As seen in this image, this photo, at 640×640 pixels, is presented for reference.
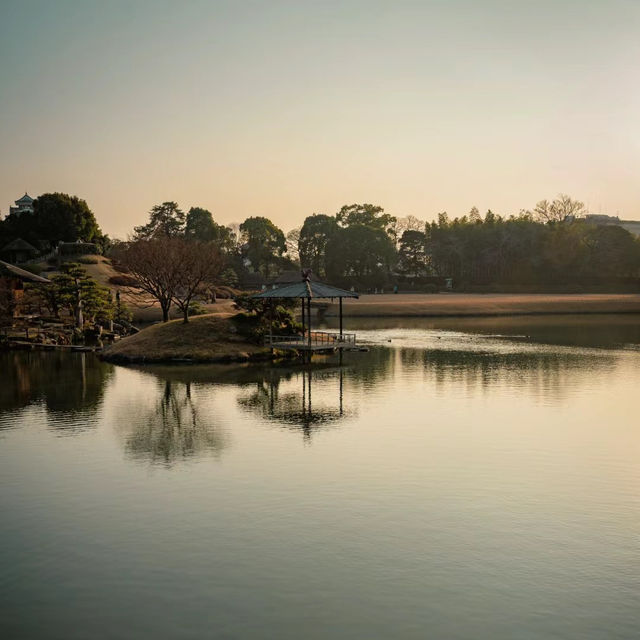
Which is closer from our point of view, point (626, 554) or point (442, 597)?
point (442, 597)

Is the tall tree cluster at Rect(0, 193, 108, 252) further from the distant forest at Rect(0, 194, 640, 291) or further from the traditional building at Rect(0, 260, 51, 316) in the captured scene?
the traditional building at Rect(0, 260, 51, 316)

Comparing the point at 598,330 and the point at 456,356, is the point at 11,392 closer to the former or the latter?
the point at 456,356

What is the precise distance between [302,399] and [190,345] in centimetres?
1639

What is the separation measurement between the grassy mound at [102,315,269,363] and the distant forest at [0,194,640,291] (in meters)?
66.7

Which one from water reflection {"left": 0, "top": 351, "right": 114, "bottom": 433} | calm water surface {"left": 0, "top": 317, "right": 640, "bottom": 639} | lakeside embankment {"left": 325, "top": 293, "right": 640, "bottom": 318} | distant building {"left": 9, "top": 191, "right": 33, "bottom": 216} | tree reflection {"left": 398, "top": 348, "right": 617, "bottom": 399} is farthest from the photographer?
distant building {"left": 9, "top": 191, "right": 33, "bottom": 216}

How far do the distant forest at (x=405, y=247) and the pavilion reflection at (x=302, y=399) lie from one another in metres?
78.1

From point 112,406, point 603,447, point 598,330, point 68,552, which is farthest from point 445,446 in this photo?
point 598,330

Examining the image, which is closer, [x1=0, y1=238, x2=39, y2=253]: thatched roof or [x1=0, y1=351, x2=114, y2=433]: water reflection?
[x1=0, y1=351, x2=114, y2=433]: water reflection

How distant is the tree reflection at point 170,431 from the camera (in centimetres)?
2245

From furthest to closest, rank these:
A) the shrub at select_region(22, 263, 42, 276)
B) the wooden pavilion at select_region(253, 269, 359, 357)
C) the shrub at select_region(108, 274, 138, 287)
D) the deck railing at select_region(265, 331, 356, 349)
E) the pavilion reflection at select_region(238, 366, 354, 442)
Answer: the shrub at select_region(108, 274, 138, 287) < the shrub at select_region(22, 263, 42, 276) < the deck railing at select_region(265, 331, 356, 349) < the wooden pavilion at select_region(253, 269, 359, 357) < the pavilion reflection at select_region(238, 366, 354, 442)

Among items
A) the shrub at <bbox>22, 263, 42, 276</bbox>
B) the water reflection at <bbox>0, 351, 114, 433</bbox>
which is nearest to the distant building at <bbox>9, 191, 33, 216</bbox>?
the shrub at <bbox>22, 263, 42, 276</bbox>

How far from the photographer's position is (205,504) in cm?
1739

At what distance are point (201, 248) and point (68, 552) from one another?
60.9 metres

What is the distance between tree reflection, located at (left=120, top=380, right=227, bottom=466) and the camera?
2245 cm
